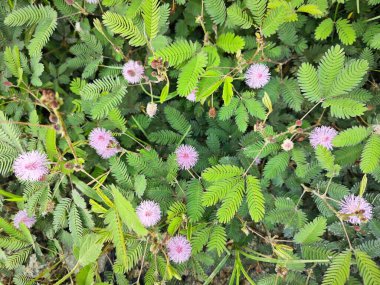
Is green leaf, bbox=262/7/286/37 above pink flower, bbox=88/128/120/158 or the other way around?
above

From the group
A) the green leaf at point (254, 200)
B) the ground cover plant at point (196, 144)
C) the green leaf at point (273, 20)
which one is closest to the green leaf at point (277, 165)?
the ground cover plant at point (196, 144)

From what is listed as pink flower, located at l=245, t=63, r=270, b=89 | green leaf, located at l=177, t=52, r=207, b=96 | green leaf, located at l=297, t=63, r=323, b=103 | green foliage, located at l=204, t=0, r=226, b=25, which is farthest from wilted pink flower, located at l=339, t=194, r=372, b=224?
green foliage, located at l=204, t=0, r=226, b=25

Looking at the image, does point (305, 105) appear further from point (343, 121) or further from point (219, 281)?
point (219, 281)

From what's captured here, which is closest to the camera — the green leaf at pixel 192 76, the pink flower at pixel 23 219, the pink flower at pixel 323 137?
the green leaf at pixel 192 76

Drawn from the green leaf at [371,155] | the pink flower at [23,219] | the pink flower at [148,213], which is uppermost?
the green leaf at [371,155]

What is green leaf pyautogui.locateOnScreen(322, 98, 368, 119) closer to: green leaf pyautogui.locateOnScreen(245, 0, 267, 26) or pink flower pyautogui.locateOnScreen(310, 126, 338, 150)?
pink flower pyautogui.locateOnScreen(310, 126, 338, 150)

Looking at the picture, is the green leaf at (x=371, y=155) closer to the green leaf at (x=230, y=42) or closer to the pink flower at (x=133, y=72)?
the green leaf at (x=230, y=42)
